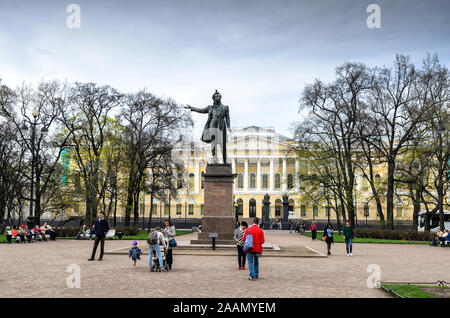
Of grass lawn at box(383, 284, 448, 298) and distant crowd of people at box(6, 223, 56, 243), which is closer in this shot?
grass lawn at box(383, 284, 448, 298)

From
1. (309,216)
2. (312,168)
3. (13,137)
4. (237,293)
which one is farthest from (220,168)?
(309,216)

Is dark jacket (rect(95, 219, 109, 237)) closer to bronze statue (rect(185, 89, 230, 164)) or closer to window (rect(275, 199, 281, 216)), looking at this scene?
bronze statue (rect(185, 89, 230, 164))

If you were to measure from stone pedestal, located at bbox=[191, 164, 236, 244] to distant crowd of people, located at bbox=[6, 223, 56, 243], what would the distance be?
12.4 meters

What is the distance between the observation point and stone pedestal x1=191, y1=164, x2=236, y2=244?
20.5m

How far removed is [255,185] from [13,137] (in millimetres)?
63580

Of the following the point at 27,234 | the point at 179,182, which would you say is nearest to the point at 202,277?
the point at 27,234

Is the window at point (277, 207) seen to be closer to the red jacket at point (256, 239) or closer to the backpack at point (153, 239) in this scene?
the backpack at point (153, 239)

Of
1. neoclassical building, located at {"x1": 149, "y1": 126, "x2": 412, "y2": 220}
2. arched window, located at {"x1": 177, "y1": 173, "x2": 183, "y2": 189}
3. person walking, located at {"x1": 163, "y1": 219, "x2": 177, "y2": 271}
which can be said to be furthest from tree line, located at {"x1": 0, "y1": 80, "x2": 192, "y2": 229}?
neoclassical building, located at {"x1": 149, "y1": 126, "x2": 412, "y2": 220}

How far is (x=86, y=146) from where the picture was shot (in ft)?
130

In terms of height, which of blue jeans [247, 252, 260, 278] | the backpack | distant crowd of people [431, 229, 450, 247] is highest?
the backpack

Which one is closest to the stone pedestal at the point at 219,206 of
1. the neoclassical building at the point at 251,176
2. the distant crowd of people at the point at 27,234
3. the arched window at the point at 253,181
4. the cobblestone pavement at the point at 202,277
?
the cobblestone pavement at the point at 202,277

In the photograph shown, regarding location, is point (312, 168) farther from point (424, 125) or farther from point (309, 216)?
point (309, 216)

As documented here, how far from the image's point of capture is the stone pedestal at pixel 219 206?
67.3 ft

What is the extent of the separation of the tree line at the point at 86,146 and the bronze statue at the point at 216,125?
16.2m
